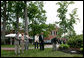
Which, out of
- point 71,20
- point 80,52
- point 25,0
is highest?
point 25,0

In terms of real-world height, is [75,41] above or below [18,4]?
below

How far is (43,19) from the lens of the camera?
4572cm

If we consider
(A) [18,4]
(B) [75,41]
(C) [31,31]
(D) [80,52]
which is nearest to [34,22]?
(C) [31,31]

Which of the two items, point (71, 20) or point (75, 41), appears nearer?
point (75, 41)

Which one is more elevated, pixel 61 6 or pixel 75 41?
pixel 61 6

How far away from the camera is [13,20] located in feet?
119

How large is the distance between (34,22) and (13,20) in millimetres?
9411

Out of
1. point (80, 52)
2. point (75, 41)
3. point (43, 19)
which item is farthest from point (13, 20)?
point (80, 52)

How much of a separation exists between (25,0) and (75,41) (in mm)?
8229

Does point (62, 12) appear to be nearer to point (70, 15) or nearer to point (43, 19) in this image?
point (70, 15)

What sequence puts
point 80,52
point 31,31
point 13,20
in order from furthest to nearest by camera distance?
point 31,31
point 13,20
point 80,52

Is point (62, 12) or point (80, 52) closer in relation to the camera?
point (80, 52)

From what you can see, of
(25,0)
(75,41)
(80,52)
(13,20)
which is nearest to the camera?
(80,52)

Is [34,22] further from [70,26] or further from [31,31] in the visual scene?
[70,26]
